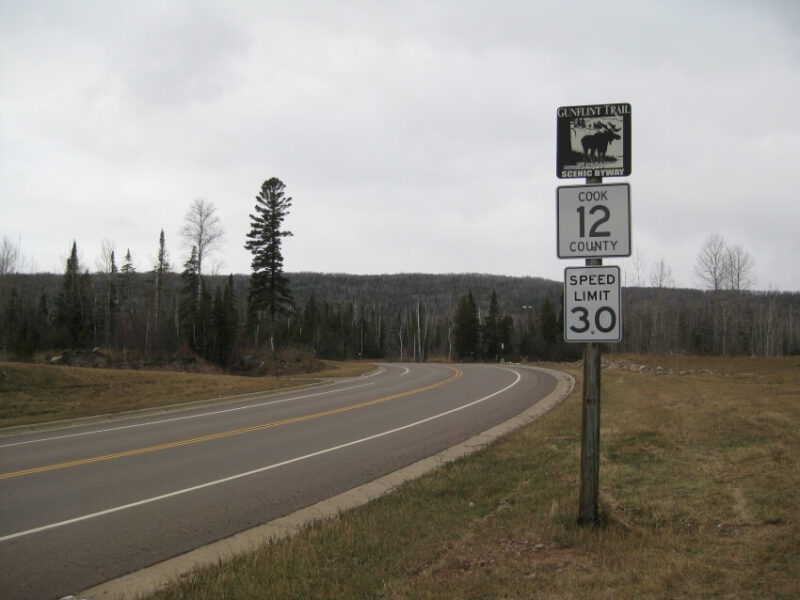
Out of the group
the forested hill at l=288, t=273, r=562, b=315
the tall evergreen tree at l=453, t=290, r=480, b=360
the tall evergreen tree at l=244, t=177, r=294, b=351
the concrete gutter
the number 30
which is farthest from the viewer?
the forested hill at l=288, t=273, r=562, b=315

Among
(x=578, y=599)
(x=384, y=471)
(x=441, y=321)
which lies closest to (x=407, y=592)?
(x=578, y=599)

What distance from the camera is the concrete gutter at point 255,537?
17.3 feet

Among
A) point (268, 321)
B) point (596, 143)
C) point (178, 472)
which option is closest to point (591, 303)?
point (596, 143)

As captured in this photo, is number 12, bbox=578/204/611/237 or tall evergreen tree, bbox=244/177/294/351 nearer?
number 12, bbox=578/204/611/237

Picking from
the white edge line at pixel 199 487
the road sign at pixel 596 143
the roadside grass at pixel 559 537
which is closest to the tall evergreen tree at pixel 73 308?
the white edge line at pixel 199 487

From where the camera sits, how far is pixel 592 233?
6.06 metres

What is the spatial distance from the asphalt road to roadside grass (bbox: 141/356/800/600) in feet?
4.32

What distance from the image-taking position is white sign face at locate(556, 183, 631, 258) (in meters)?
5.99

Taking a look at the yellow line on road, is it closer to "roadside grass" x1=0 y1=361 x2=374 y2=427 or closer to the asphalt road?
the asphalt road

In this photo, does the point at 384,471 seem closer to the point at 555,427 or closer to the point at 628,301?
the point at 555,427

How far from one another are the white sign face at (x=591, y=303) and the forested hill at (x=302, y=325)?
1200 inches

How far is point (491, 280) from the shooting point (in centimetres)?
19512

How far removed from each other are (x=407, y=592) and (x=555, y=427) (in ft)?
31.4

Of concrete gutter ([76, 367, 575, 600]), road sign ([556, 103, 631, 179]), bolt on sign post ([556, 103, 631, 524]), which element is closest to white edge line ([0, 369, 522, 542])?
concrete gutter ([76, 367, 575, 600])
